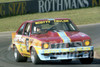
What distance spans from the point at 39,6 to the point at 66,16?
10.1 feet

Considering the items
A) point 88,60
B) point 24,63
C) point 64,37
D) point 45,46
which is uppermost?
point 64,37

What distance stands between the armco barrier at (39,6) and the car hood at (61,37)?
72.0ft

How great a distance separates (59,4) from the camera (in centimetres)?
3619

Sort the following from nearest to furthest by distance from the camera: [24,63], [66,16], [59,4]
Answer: [24,63] < [66,16] < [59,4]

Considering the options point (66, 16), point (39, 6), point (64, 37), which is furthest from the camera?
point (39, 6)

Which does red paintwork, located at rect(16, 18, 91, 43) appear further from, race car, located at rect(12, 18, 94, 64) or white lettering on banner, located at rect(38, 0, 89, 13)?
white lettering on banner, located at rect(38, 0, 89, 13)

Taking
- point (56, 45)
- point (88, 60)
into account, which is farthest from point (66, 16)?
point (56, 45)

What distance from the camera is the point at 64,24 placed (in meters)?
11.5

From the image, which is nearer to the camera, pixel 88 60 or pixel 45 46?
pixel 45 46

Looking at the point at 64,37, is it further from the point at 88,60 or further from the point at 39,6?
the point at 39,6

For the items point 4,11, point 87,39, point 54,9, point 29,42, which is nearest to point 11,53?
point 29,42

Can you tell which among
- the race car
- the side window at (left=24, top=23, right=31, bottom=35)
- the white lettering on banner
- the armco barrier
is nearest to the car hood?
the race car

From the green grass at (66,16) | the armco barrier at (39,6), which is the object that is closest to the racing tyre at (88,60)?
the green grass at (66,16)

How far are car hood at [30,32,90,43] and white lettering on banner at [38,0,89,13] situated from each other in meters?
24.2
